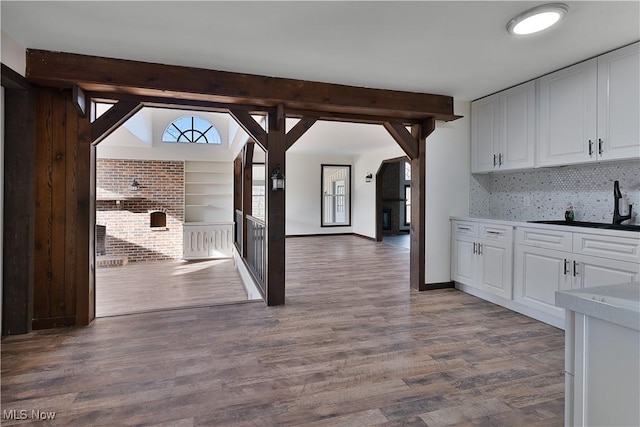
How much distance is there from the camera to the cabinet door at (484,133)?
12.8 feet

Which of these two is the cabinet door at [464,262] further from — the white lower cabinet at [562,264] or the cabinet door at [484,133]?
the cabinet door at [484,133]

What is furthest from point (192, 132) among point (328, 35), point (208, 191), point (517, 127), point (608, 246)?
point (608, 246)

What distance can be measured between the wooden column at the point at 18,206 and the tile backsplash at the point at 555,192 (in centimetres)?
457

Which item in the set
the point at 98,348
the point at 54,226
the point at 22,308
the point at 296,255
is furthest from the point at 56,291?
the point at 296,255

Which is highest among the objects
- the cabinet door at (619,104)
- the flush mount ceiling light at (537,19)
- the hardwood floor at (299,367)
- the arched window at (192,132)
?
the arched window at (192,132)

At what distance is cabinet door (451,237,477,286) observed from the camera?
395 centimetres

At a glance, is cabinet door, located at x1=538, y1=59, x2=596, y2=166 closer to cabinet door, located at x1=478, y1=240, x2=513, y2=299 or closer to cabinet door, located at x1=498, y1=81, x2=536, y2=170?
cabinet door, located at x1=498, y1=81, x2=536, y2=170

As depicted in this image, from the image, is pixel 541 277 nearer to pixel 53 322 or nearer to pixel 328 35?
pixel 328 35

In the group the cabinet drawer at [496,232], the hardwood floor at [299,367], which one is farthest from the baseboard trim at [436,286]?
the cabinet drawer at [496,232]

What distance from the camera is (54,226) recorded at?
9.94ft

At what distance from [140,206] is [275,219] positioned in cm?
516

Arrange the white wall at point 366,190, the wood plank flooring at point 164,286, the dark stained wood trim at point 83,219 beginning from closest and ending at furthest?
the dark stained wood trim at point 83,219 < the wood plank flooring at point 164,286 < the white wall at point 366,190

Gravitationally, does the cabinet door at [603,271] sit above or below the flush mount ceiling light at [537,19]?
below

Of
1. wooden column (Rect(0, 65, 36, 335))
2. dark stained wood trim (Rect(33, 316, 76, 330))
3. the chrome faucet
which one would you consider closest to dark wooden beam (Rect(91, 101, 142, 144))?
wooden column (Rect(0, 65, 36, 335))
